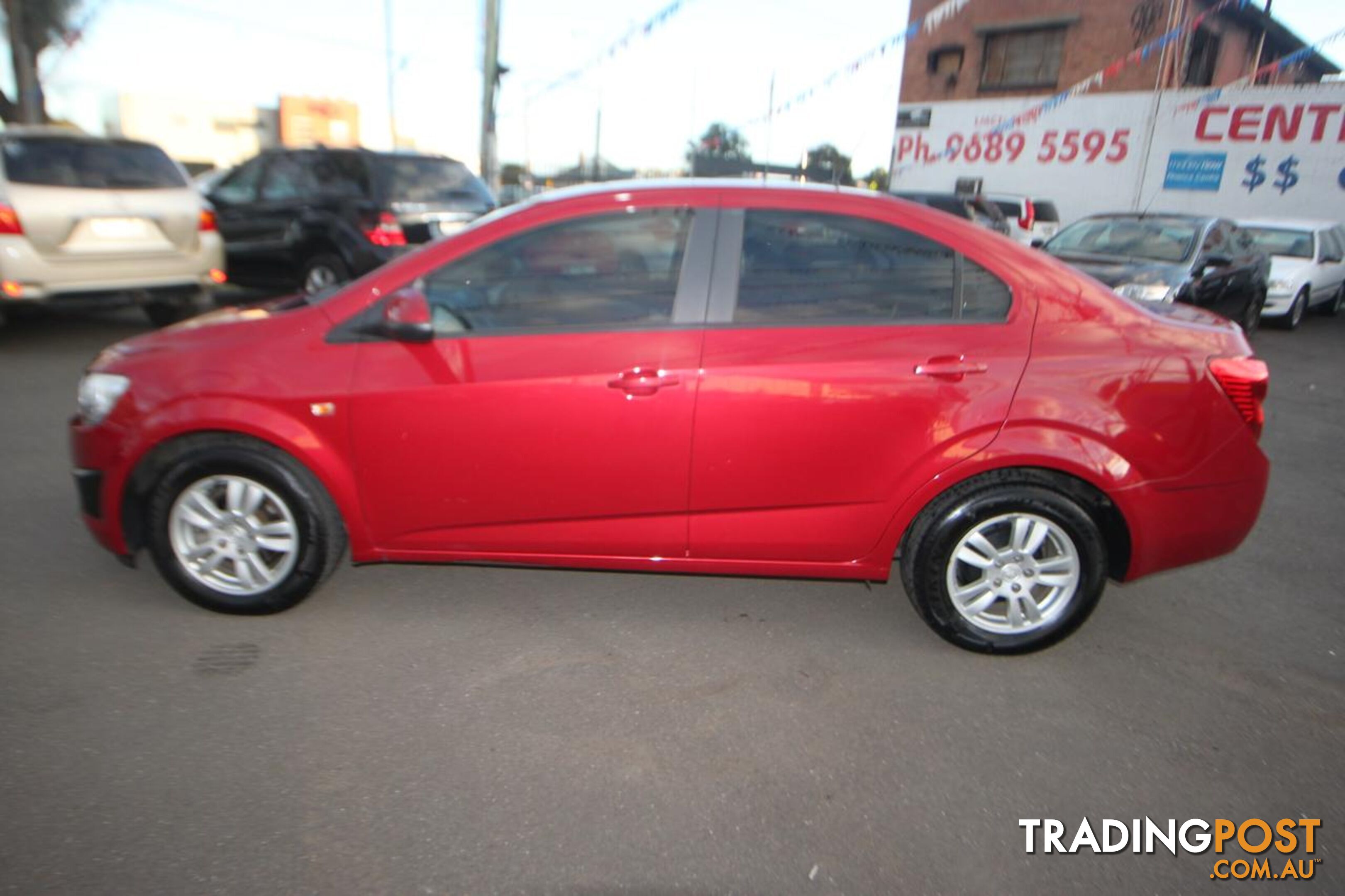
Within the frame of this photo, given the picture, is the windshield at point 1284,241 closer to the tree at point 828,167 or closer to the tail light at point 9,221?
the tree at point 828,167

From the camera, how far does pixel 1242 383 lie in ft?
10.6

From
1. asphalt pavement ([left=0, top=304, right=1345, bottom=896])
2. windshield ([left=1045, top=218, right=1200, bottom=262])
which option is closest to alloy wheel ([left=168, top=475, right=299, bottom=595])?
asphalt pavement ([left=0, top=304, right=1345, bottom=896])

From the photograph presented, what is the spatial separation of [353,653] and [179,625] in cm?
73

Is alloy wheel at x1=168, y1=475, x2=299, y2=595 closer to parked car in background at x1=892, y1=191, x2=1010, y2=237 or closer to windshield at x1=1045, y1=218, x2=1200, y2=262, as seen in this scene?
windshield at x1=1045, y1=218, x2=1200, y2=262

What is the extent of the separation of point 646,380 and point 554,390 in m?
0.32

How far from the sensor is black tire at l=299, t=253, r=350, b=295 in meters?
9.32

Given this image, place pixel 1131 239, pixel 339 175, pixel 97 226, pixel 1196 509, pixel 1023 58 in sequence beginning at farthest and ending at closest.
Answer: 1. pixel 1023 58
2. pixel 1131 239
3. pixel 339 175
4. pixel 97 226
5. pixel 1196 509

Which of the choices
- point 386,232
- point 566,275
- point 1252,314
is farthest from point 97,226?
point 1252,314

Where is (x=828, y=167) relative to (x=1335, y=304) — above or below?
above

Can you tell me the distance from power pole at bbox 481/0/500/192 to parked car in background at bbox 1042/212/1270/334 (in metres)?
9.46

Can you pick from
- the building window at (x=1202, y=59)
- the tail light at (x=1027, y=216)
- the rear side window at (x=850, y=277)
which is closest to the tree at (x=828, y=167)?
the rear side window at (x=850, y=277)

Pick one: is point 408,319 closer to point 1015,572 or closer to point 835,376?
point 835,376

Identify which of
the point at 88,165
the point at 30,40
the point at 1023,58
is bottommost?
the point at 88,165

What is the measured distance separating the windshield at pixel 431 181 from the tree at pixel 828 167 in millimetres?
3722
